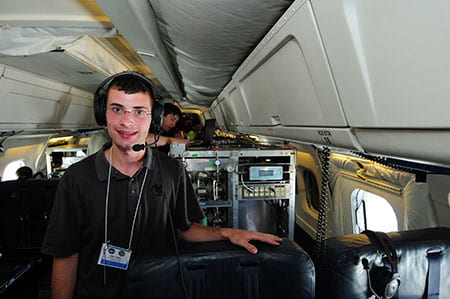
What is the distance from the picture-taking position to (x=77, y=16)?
1.88 m

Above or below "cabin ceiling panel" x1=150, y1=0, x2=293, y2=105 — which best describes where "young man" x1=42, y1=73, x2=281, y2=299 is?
below

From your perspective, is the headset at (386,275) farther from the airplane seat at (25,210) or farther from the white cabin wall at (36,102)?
the white cabin wall at (36,102)

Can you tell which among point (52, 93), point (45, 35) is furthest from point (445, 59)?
point (52, 93)

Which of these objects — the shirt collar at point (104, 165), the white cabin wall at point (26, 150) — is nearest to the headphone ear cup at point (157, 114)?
the shirt collar at point (104, 165)

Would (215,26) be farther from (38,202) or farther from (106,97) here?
(38,202)

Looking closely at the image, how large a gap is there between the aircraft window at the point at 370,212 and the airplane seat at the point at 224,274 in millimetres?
2899

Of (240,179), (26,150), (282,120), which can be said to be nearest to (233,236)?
(282,120)

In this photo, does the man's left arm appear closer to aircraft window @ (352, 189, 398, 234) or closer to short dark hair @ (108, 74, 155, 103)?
short dark hair @ (108, 74, 155, 103)

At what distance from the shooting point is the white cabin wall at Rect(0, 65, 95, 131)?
3.02 metres

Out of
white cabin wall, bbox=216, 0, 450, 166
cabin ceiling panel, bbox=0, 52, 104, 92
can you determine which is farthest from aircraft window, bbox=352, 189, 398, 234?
cabin ceiling panel, bbox=0, 52, 104, 92

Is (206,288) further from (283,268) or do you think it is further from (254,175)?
(254,175)

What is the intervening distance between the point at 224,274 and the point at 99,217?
91 cm

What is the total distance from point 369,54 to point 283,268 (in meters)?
0.87

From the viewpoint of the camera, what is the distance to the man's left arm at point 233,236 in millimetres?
1072
